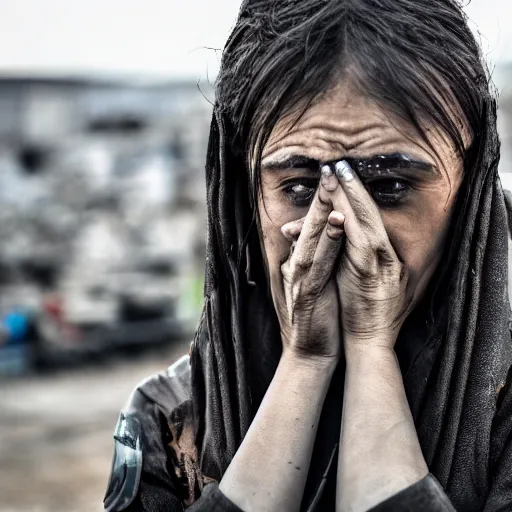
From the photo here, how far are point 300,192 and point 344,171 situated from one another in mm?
135

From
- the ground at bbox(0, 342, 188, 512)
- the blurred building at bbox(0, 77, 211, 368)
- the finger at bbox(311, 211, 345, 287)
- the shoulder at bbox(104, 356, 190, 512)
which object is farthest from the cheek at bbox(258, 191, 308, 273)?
the blurred building at bbox(0, 77, 211, 368)

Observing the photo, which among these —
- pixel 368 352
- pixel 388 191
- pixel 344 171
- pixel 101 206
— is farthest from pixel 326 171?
pixel 101 206

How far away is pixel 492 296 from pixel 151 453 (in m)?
0.86

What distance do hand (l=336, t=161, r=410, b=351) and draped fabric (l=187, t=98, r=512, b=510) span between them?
11 centimetres

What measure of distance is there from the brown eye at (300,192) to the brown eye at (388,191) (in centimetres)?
13

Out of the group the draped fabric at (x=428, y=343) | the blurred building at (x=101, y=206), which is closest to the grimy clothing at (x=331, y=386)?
the draped fabric at (x=428, y=343)

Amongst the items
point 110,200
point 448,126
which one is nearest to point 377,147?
point 448,126

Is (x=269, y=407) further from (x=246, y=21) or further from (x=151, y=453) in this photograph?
(x=246, y=21)

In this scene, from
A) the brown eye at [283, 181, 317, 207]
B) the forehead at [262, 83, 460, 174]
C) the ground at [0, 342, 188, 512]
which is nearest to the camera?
the forehead at [262, 83, 460, 174]

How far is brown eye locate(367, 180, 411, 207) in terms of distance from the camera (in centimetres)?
188

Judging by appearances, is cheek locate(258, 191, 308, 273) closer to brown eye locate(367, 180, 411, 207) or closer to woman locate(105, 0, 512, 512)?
woman locate(105, 0, 512, 512)

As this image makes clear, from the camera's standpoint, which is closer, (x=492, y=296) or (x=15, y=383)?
(x=492, y=296)

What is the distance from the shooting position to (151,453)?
2.06 m

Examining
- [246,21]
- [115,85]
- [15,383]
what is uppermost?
[246,21]
